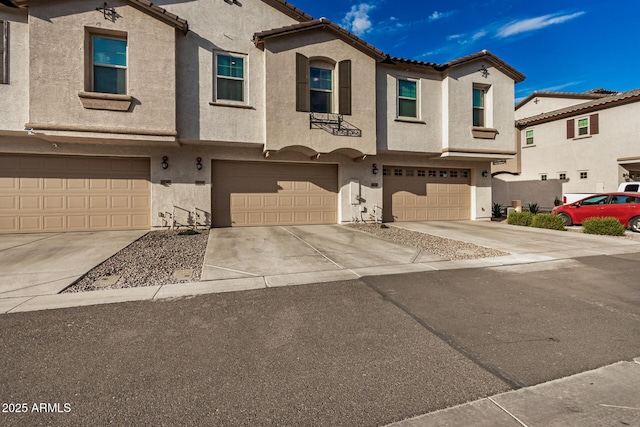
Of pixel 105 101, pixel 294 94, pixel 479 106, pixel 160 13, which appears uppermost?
pixel 160 13

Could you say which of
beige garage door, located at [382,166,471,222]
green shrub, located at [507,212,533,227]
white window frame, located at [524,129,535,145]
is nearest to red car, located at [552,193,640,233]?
green shrub, located at [507,212,533,227]

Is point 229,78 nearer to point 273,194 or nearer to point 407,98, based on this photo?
point 273,194

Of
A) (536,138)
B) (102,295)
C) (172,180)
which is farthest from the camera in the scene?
(536,138)

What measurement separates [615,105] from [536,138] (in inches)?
192

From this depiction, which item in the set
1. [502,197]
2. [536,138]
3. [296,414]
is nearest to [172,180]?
[296,414]

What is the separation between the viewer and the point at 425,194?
13906 mm

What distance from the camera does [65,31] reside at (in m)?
8.94

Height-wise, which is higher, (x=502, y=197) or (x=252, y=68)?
(x=252, y=68)

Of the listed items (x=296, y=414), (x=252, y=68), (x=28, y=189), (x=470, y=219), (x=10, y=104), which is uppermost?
(x=252, y=68)

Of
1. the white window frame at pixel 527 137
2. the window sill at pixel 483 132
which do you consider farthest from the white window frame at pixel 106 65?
the white window frame at pixel 527 137

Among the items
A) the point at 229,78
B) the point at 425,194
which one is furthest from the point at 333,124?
the point at 425,194

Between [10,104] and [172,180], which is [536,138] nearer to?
[172,180]

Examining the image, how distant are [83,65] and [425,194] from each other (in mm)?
13331

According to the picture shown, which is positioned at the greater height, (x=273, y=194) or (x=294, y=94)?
(x=294, y=94)
